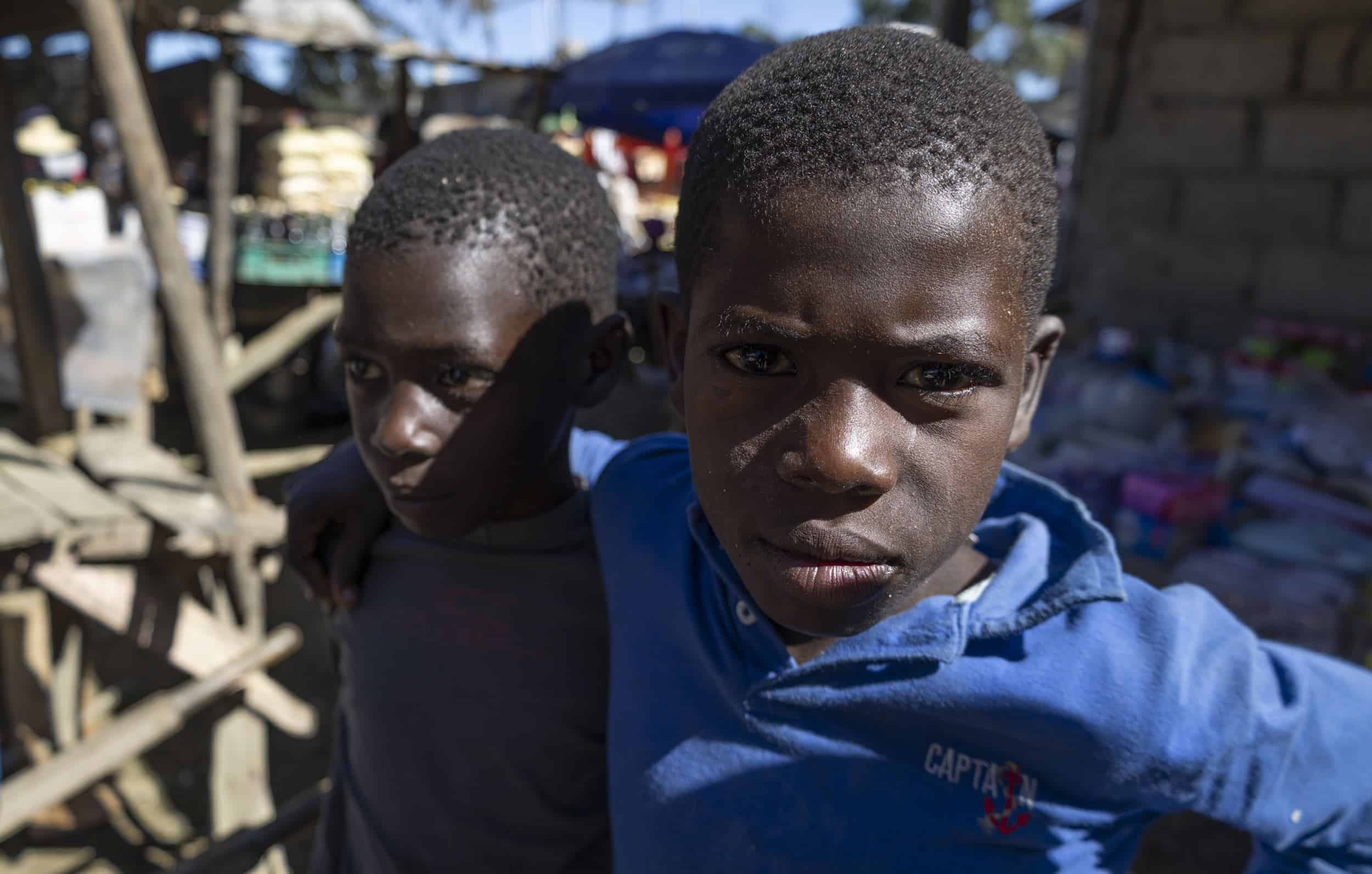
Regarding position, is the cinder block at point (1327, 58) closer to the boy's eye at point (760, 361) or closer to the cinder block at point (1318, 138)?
the cinder block at point (1318, 138)

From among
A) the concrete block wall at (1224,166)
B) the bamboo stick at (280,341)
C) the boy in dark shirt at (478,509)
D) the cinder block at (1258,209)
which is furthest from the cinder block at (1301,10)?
the bamboo stick at (280,341)

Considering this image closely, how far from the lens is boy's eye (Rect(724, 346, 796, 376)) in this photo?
2.85ft

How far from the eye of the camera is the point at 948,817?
3.08ft

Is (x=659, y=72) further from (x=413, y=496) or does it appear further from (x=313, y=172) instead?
(x=413, y=496)

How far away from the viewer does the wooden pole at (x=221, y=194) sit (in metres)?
4.66

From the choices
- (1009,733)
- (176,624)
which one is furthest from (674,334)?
(176,624)

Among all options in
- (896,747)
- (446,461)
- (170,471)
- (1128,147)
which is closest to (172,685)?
(170,471)

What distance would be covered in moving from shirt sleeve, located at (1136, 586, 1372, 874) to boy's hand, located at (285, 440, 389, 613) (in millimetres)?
1143

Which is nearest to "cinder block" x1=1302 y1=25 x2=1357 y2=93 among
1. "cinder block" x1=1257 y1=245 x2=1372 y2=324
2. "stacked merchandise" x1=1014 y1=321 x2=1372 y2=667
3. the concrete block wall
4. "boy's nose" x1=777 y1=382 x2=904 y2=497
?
the concrete block wall

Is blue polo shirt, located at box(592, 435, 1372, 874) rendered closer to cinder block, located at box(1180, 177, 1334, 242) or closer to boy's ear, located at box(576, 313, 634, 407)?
boy's ear, located at box(576, 313, 634, 407)

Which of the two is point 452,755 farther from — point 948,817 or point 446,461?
point 948,817

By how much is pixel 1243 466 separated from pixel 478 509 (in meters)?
2.80

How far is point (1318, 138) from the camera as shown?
3891 millimetres

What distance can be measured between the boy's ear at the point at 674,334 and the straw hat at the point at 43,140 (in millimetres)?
9459
